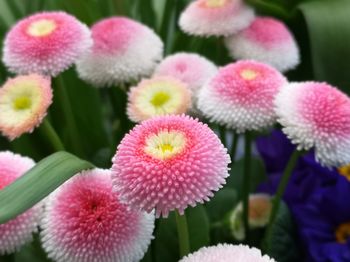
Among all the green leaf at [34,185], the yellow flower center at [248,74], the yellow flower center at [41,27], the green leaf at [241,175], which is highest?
the yellow flower center at [41,27]

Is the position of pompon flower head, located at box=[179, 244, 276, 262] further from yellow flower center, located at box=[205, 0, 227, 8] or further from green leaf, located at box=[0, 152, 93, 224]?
yellow flower center, located at box=[205, 0, 227, 8]

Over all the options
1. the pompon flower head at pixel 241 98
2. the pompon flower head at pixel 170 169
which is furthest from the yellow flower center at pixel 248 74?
the pompon flower head at pixel 170 169

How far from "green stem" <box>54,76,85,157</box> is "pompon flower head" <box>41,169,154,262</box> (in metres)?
0.14

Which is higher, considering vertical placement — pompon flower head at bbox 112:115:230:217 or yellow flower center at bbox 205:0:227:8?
pompon flower head at bbox 112:115:230:217

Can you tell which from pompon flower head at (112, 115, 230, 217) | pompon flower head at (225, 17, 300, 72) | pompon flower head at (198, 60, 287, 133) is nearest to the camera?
pompon flower head at (112, 115, 230, 217)

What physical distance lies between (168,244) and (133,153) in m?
0.15

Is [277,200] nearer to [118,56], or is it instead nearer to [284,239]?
[284,239]

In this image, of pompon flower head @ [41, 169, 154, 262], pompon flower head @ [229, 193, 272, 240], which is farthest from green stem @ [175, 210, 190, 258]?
pompon flower head @ [229, 193, 272, 240]

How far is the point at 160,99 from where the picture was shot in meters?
0.39

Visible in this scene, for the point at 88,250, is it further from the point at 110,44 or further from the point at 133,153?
the point at 110,44

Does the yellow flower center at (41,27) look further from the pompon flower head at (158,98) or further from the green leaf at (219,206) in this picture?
the green leaf at (219,206)

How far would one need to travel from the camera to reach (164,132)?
280 mm

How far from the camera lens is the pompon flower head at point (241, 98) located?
35cm

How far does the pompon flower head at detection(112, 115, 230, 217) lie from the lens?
25 centimetres
